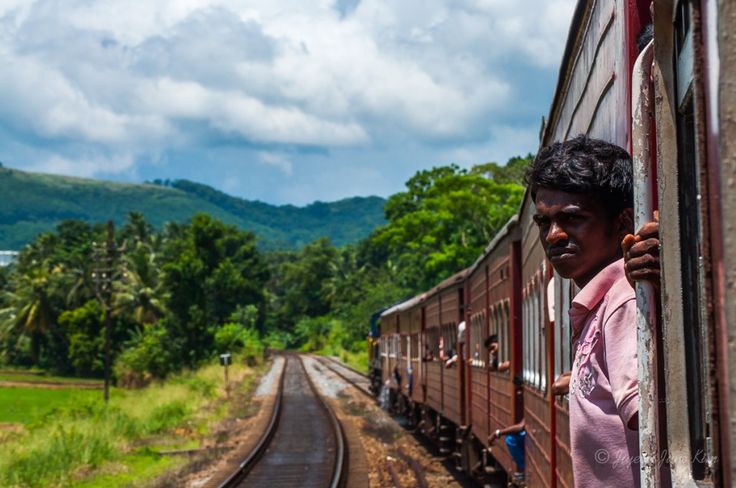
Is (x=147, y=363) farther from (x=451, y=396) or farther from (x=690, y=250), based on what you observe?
(x=690, y=250)

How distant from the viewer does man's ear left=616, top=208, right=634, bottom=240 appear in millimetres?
2316

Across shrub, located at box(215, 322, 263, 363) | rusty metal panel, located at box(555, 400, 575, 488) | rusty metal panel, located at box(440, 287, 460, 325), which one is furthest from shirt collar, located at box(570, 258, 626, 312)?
shrub, located at box(215, 322, 263, 363)

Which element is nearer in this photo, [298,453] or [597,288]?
[597,288]

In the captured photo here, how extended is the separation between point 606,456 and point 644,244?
49 cm

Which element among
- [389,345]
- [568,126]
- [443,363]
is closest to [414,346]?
[443,363]

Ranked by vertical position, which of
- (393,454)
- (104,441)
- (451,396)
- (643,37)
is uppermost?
(643,37)

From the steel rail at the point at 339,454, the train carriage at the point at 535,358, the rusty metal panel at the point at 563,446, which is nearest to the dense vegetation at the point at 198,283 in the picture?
the steel rail at the point at 339,454

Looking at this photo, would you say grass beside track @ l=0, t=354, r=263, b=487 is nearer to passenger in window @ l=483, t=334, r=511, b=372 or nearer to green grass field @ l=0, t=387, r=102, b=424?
green grass field @ l=0, t=387, r=102, b=424

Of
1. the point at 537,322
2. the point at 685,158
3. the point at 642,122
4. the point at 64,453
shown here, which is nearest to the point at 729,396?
the point at 685,158

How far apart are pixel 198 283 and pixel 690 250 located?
49817 mm

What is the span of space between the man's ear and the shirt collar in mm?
162

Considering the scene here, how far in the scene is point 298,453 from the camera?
1731 cm

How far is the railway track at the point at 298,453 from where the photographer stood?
1384 cm

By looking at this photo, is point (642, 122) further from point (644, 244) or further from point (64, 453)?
point (64, 453)
